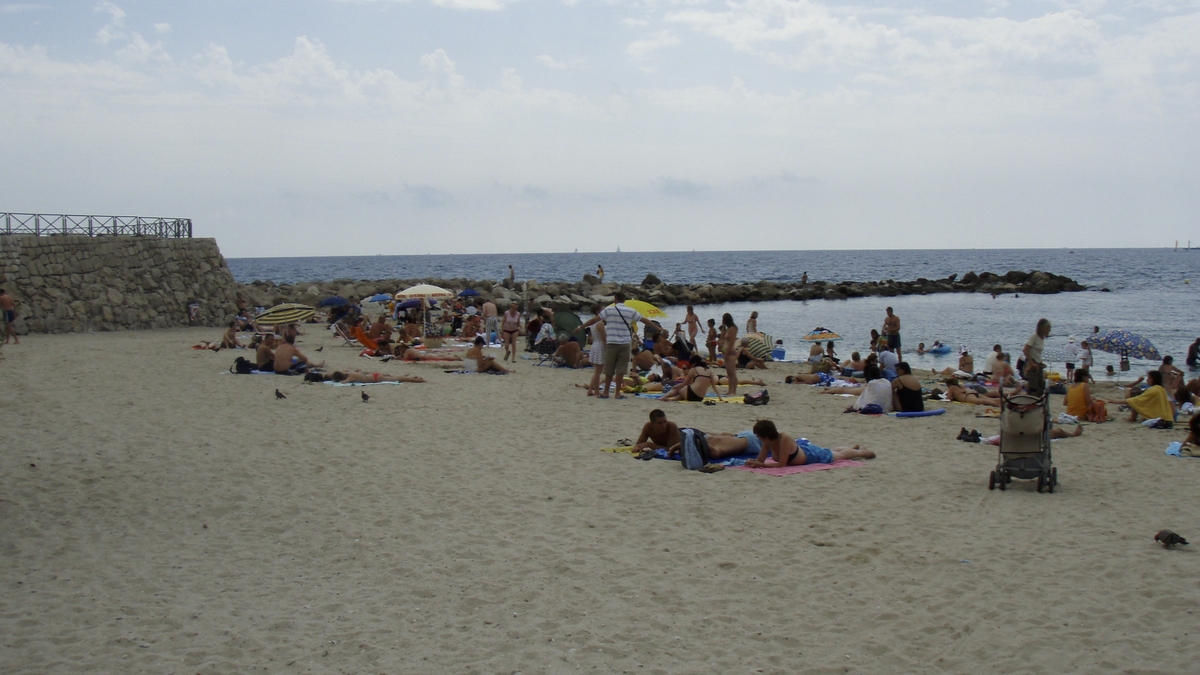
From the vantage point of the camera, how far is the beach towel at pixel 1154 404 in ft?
33.2

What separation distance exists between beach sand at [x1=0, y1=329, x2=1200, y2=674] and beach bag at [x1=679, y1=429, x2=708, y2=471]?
145mm

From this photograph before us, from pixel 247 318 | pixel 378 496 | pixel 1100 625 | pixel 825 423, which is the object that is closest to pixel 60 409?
pixel 378 496

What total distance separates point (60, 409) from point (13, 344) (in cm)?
964

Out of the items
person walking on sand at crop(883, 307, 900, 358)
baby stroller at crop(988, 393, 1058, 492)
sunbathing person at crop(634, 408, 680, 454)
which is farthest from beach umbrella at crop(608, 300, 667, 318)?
baby stroller at crop(988, 393, 1058, 492)

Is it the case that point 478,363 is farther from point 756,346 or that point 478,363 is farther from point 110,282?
point 110,282

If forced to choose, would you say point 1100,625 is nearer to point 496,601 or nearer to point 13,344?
point 496,601

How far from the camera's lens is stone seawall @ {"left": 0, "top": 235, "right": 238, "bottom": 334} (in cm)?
1978

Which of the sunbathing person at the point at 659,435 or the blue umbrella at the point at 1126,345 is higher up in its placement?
the blue umbrella at the point at 1126,345

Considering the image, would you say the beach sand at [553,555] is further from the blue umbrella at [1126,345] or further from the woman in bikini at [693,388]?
the blue umbrella at [1126,345]

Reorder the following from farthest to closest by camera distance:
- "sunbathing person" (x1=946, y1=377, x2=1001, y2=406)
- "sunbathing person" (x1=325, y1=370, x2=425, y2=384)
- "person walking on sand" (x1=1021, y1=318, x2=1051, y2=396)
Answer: "sunbathing person" (x1=325, y1=370, x2=425, y2=384), "sunbathing person" (x1=946, y1=377, x2=1001, y2=406), "person walking on sand" (x1=1021, y1=318, x2=1051, y2=396)

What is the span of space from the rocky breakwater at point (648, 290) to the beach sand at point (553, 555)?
2277 cm

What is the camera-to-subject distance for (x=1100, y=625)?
13.9ft

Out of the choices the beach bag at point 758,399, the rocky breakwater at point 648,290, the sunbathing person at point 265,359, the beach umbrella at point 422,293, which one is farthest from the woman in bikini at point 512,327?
the rocky breakwater at point 648,290

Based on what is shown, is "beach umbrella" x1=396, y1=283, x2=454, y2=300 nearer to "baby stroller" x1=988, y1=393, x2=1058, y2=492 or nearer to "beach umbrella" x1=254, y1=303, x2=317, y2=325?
"beach umbrella" x1=254, y1=303, x2=317, y2=325
